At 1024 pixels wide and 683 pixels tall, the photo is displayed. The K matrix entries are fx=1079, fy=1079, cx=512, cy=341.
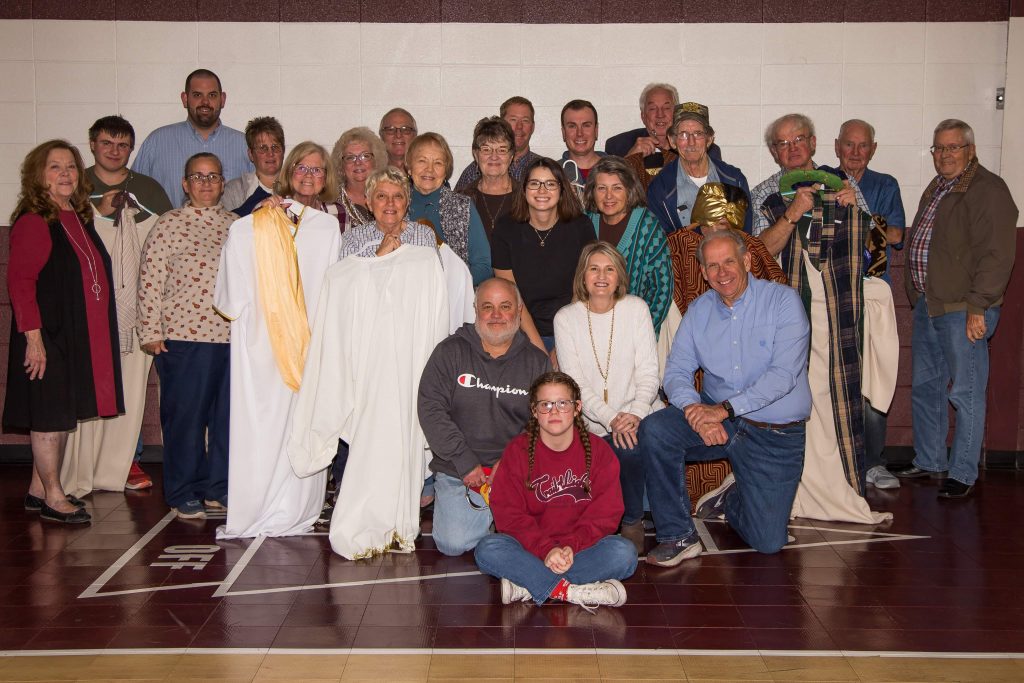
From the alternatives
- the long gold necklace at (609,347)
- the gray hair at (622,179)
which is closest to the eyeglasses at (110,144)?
the gray hair at (622,179)

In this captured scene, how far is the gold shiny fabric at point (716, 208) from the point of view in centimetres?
544

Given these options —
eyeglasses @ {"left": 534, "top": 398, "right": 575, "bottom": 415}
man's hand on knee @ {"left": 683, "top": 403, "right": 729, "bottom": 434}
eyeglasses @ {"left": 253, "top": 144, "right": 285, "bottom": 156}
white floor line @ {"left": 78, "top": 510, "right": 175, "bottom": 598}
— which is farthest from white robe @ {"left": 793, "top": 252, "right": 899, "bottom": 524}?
white floor line @ {"left": 78, "top": 510, "right": 175, "bottom": 598}

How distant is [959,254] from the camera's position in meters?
6.35

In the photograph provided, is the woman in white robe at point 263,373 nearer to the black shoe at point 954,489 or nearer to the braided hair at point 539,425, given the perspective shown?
the braided hair at point 539,425

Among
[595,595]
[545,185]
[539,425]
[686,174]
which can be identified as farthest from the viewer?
[686,174]

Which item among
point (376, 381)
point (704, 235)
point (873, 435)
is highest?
point (704, 235)

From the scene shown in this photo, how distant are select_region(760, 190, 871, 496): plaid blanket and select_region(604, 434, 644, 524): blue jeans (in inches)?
47.2

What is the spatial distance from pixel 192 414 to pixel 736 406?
109 inches

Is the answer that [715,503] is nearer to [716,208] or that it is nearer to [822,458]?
[822,458]

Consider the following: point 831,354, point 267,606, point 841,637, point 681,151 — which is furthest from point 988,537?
point 267,606

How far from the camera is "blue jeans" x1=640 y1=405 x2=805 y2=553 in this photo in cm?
495

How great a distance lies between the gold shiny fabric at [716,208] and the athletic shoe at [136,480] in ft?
11.6

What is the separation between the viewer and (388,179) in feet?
16.6

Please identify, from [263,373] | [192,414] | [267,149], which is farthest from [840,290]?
[192,414]
